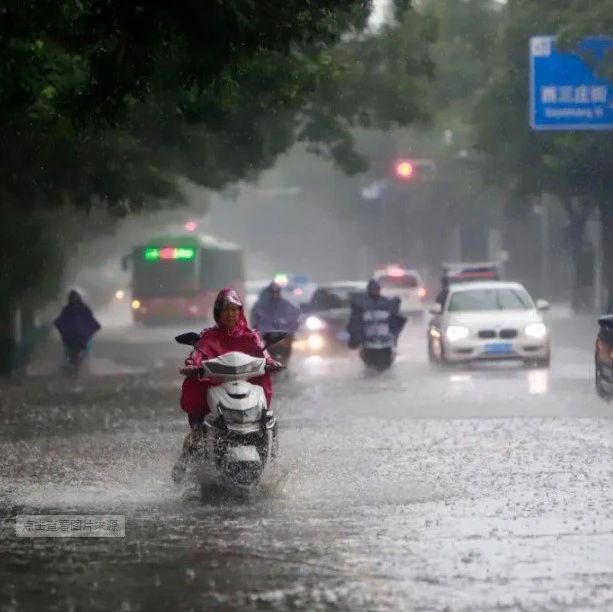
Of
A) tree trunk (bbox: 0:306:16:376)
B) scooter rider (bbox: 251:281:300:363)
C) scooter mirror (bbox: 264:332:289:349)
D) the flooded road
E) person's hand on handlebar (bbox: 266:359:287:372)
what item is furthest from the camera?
tree trunk (bbox: 0:306:16:376)

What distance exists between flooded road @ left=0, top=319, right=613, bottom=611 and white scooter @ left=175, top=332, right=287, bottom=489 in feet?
0.73

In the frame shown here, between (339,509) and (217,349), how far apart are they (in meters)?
2.16

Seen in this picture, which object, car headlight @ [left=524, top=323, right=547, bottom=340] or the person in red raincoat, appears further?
car headlight @ [left=524, top=323, right=547, bottom=340]

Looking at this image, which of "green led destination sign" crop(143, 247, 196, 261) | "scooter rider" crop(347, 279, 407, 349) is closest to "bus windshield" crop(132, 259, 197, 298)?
"green led destination sign" crop(143, 247, 196, 261)

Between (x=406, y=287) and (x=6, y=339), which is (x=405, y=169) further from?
(x=6, y=339)

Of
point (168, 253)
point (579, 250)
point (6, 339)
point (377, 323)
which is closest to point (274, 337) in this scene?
point (377, 323)

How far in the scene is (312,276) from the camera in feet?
454

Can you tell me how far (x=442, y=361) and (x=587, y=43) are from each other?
24.1ft

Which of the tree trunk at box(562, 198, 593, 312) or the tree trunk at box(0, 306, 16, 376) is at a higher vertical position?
the tree trunk at box(562, 198, 593, 312)

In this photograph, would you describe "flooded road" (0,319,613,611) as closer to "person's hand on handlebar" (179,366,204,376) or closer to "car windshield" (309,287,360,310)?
"person's hand on handlebar" (179,366,204,376)

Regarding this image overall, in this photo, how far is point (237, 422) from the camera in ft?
42.4

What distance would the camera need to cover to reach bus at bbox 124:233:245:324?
66812mm

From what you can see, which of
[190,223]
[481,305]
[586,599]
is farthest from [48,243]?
[190,223]

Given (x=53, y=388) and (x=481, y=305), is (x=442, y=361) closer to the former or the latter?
(x=481, y=305)
